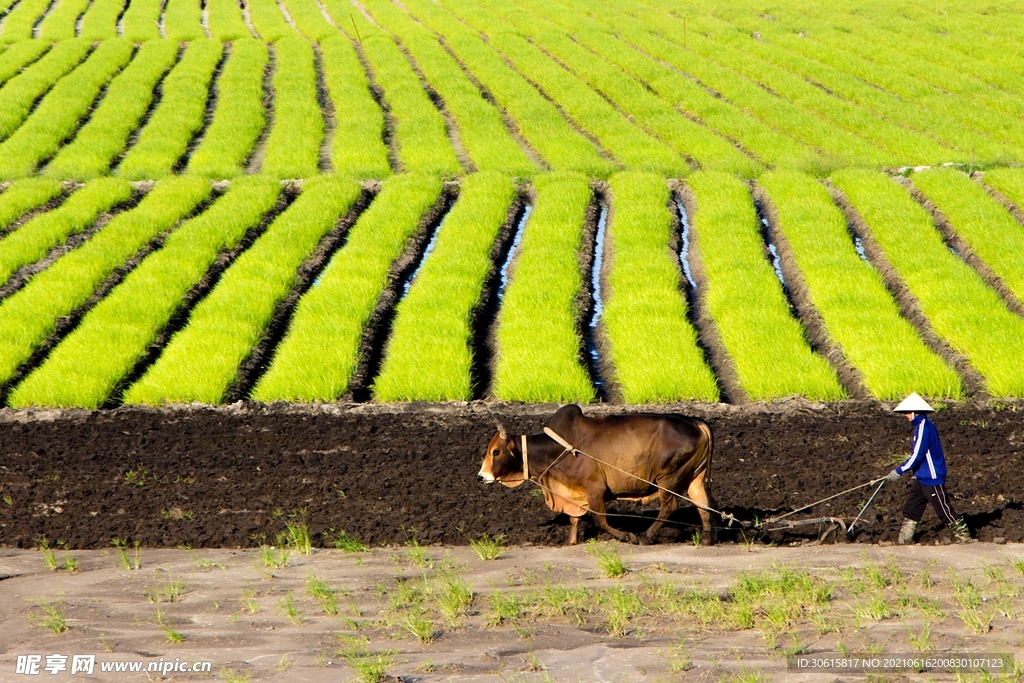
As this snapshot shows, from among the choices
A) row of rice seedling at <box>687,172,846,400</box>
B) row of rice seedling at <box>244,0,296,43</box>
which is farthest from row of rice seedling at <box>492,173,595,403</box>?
row of rice seedling at <box>244,0,296,43</box>

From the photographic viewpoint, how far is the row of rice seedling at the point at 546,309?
1321 cm

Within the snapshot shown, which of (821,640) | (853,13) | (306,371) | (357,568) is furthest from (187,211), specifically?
(853,13)

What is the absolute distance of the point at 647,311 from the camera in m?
15.9

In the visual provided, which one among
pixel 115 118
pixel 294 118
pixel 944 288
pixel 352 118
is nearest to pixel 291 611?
pixel 944 288

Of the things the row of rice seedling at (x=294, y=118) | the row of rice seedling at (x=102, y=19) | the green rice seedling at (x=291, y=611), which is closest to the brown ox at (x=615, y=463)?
the green rice seedling at (x=291, y=611)

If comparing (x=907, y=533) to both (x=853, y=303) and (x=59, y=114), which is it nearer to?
(x=853, y=303)

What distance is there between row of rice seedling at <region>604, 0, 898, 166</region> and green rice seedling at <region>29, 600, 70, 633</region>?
21.3 meters

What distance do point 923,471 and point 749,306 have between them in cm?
786

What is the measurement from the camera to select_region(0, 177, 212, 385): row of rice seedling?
590 inches

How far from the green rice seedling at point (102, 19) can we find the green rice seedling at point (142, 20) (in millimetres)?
438

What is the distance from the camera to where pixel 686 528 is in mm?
8750

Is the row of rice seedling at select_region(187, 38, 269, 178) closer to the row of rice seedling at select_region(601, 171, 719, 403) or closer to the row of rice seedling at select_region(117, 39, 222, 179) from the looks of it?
the row of rice seedling at select_region(117, 39, 222, 179)

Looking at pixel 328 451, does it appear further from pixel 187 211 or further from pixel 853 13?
pixel 853 13

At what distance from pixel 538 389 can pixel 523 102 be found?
19.1m
